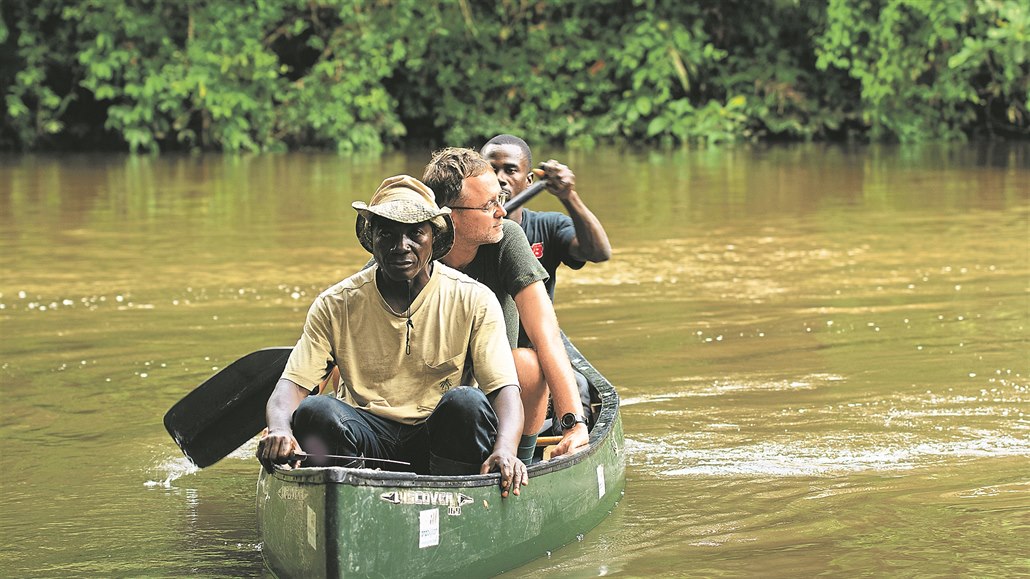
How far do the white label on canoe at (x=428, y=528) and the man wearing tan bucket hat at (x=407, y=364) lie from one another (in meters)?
0.25

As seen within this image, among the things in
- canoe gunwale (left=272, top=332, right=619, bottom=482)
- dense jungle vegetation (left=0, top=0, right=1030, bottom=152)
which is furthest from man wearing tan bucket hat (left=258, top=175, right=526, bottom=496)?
dense jungle vegetation (left=0, top=0, right=1030, bottom=152)

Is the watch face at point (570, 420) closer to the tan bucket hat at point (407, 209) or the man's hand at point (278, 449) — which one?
the tan bucket hat at point (407, 209)

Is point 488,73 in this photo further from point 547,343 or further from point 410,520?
point 410,520

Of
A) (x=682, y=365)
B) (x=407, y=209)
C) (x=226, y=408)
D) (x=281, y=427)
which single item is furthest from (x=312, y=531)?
(x=682, y=365)

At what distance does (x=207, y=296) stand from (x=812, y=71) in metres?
15.4

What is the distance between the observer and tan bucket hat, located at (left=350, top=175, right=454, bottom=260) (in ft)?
13.6

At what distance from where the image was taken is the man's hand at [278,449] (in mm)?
4043

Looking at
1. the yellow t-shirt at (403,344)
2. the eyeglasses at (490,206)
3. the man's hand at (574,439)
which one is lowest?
the man's hand at (574,439)

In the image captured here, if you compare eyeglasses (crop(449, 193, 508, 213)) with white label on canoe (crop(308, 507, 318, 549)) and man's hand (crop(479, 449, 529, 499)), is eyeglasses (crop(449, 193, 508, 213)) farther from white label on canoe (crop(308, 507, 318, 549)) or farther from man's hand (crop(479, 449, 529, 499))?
white label on canoe (crop(308, 507, 318, 549))

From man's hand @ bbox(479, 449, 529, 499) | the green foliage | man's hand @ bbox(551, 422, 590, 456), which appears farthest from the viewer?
the green foliage

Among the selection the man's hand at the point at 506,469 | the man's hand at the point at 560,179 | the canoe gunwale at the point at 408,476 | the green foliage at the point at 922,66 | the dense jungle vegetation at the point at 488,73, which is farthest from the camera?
the dense jungle vegetation at the point at 488,73

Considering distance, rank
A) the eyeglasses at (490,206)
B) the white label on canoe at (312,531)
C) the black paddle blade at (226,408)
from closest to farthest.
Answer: the white label on canoe at (312,531) → the eyeglasses at (490,206) → the black paddle blade at (226,408)

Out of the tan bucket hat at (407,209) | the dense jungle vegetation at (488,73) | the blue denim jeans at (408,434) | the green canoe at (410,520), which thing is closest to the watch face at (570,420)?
the green canoe at (410,520)

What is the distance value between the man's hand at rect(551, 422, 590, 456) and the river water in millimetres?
297
